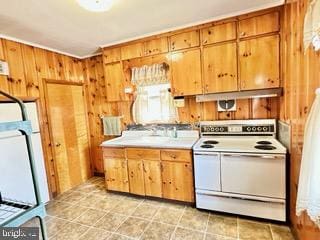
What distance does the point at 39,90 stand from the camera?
2922mm

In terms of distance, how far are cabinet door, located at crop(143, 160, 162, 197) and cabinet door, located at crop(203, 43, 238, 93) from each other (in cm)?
130

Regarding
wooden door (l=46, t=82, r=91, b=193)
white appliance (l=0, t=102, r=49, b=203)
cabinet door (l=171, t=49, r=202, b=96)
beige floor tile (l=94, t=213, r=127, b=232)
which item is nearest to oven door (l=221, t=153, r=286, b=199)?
cabinet door (l=171, t=49, r=202, b=96)

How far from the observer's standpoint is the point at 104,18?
219cm

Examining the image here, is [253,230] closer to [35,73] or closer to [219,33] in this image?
[219,33]

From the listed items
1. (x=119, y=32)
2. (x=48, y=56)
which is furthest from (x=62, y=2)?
(x=48, y=56)

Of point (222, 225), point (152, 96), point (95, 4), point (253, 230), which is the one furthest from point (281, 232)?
point (95, 4)

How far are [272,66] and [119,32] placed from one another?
2028 mm

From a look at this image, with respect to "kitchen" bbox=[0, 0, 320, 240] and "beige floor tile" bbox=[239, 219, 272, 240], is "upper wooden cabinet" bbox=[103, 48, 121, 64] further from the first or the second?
"beige floor tile" bbox=[239, 219, 272, 240]

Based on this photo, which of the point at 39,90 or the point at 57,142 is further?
the point at 57,142

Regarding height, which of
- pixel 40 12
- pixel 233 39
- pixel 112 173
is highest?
pixel 40 12

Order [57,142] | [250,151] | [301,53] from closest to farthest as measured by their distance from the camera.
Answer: [301,53] < [250,151] < [57,142]

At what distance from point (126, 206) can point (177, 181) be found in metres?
0.84

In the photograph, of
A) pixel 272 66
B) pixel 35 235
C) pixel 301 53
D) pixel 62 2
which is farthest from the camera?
pixel 272 66

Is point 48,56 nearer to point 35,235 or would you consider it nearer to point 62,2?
point 62,2
